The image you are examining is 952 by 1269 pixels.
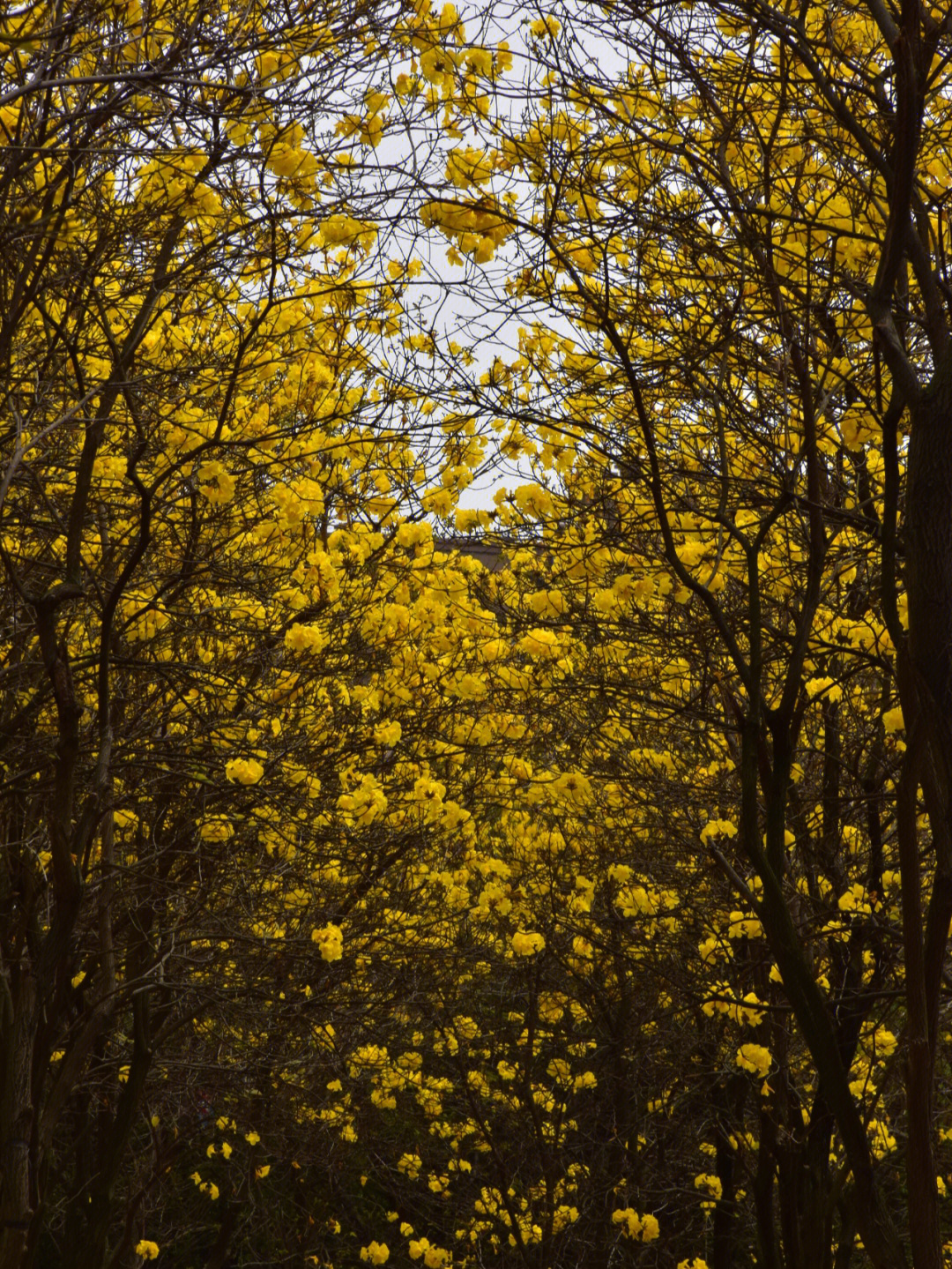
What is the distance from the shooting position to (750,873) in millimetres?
6641

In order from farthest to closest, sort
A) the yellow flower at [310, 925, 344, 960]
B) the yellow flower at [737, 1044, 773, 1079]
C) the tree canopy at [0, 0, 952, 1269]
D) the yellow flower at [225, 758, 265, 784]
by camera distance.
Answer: the yellow flower at [310, 925, 344, 960] < the yellow flower at [737, 1044, 773, 1079] < the yellow flower at [225, 758, 265, 784] < the tree canopy at [0, 0, 952, 1269]

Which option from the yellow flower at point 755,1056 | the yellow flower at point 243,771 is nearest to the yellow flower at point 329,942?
the yellow flower at point 243,771

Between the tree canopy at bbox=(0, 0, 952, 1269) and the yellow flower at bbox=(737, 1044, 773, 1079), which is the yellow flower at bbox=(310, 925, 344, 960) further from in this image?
the yellow flower at bbox=(737, 1044, 773, 1079)

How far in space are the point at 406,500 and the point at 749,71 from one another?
11.8ft

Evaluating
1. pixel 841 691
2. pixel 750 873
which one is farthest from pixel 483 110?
pixel 750 873

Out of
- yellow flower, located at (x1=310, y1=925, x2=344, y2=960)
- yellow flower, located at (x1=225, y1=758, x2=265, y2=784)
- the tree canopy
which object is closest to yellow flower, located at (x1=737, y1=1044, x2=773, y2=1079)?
the tree canopy

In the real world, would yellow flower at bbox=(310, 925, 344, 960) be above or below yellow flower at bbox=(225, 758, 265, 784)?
below

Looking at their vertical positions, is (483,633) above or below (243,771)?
above

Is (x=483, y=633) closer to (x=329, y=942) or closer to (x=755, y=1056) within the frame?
(x=329, y=942)

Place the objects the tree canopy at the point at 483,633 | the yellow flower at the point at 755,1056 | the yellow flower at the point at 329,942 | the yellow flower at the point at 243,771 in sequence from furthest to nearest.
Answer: the yellow flower at the point at 329,942 → the yellow flower at the point at 755,1056 → the yellow flower at the point at 243,771 → the tree canopy at the point at 483,633

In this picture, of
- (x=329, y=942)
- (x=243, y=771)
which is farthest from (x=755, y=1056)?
(x=243, y=771)

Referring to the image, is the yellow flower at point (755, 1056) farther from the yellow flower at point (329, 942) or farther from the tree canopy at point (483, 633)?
the yellow flower at point (329, 942)

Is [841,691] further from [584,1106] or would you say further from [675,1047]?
[584,1106]

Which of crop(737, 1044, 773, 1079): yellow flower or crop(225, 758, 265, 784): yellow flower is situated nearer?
crop(225, 758, 265, 784): yellow flower
